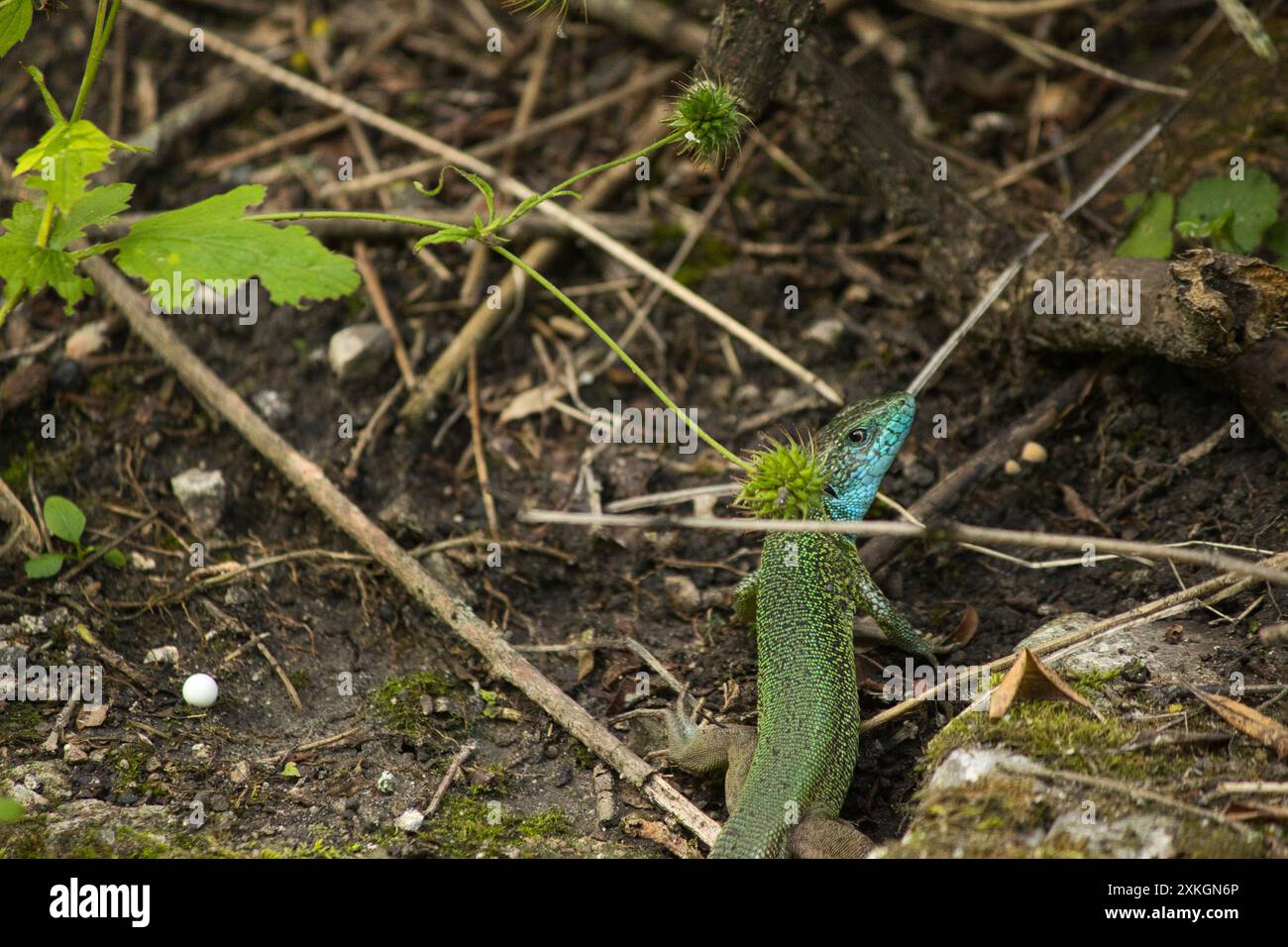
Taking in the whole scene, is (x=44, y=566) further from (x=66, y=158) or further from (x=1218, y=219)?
(x=1218, y=219)

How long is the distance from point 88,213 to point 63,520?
1.36 metres

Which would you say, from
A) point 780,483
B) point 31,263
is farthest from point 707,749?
point 31,263

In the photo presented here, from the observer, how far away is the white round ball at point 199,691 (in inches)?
167

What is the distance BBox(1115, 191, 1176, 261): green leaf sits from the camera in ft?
16.6

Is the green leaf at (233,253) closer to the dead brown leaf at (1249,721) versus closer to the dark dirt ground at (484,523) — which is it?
the dark dirt ground at (484,523)

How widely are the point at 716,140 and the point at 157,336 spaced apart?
3.12 metres

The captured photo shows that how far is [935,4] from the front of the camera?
695 centimetres

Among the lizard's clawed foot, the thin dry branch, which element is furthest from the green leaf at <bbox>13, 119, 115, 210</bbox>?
the lizard's clawed foot

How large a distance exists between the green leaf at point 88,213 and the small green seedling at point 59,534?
1218mm

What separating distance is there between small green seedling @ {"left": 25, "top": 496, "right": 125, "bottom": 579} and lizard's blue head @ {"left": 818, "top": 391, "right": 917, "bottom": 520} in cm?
313

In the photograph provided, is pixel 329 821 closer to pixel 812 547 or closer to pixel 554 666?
pixel 554 666

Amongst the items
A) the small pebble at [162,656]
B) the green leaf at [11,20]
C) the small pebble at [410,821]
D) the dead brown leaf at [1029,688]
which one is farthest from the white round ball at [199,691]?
the dead brown leaf at [1029,688]

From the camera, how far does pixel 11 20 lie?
382cm

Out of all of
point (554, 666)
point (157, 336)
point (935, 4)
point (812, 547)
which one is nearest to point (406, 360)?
point (157, 336)
